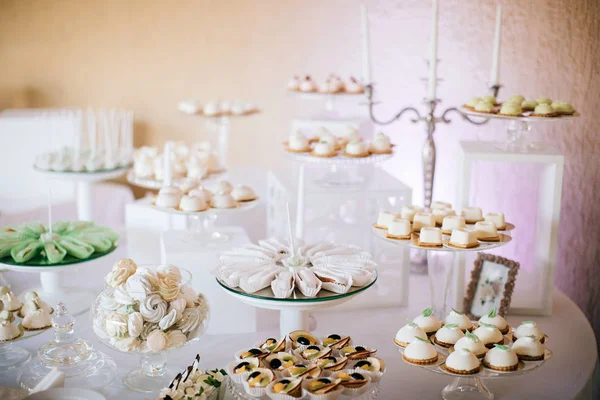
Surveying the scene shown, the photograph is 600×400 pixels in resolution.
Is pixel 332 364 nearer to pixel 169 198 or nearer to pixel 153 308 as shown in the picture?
pixel 153 308

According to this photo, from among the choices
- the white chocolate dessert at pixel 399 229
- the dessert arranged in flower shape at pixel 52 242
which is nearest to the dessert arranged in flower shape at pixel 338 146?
the white chocolate dessert at pixel 399 229

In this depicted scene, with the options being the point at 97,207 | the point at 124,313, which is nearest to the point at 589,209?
the point at 124,313

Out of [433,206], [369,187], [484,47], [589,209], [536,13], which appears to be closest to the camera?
[433,206]

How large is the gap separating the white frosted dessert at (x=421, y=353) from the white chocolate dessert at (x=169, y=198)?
119 cm

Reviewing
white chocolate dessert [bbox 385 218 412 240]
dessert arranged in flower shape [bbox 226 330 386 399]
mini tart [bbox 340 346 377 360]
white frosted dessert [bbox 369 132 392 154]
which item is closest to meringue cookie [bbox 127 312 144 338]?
dessert arranged in flower shape [bbox 226 330 386 399]

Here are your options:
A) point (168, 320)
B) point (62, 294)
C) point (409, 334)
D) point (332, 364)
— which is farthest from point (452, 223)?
point (62, 294)

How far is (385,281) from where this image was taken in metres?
2.86

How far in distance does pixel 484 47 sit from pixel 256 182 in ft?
5.22

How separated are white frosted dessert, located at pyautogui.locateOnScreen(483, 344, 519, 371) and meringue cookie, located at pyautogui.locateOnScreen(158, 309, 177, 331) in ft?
2.85

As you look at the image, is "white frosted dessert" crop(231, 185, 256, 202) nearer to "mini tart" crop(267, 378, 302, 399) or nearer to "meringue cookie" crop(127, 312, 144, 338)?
"meringue cookie" crop(127, 312, 144, 338)

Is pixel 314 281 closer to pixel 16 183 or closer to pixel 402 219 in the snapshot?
pixel 402 219

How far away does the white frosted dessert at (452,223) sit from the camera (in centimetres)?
249

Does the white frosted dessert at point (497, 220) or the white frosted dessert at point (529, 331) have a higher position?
the white frosted dessert at point (497, 220)

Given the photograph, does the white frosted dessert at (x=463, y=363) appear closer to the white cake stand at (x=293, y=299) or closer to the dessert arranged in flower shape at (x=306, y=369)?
the dessert arranged in flower shape at (x=306, y=369)
